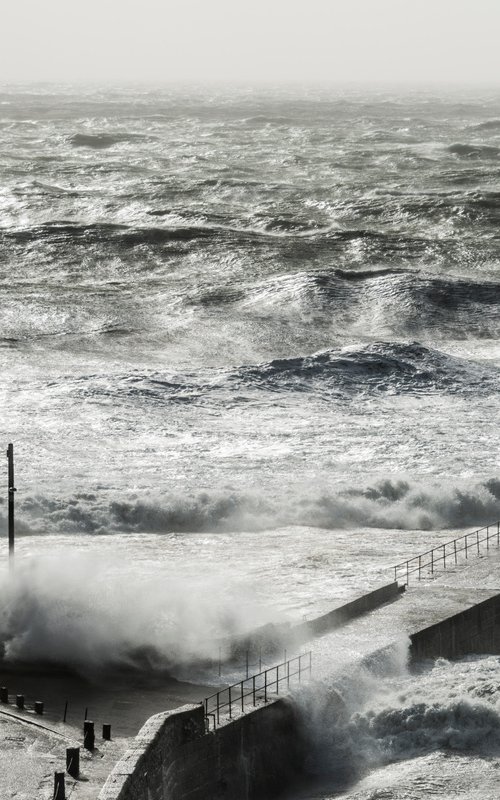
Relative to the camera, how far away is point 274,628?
25.4 metres

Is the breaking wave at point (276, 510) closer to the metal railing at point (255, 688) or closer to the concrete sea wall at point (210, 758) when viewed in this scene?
the metal railing at point (255, 688)

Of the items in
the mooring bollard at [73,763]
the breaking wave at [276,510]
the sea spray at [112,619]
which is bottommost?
the breaking wave at [276,510]

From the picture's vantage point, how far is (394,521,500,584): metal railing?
30766 mm

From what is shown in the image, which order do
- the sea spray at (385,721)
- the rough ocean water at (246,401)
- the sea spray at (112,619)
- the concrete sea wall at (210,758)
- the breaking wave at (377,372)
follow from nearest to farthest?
the concrete sea wall at (210,758) < the sea spray at (385,721) < the sea spray at (112,619) < the rough ocean water at (246,401) < the breaking wave at (377,372)

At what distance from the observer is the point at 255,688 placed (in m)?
23.0

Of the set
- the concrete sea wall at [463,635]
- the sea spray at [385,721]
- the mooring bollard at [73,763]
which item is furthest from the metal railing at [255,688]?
the concrete sea wall at [463,635]

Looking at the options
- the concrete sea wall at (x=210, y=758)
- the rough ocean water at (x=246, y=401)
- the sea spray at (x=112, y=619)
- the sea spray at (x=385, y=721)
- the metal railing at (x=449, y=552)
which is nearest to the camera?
the concrete sea wall at (x=210, y=758)

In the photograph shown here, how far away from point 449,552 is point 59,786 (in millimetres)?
16008

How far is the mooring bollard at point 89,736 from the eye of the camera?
20.5 m

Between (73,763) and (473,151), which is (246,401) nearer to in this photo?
(73,763)

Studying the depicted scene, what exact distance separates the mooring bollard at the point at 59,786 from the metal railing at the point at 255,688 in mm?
3086

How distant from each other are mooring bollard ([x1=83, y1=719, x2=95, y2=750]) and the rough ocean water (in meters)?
3.87

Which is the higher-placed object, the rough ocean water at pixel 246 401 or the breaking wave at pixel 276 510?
the rough ocean water at pixel 246 401

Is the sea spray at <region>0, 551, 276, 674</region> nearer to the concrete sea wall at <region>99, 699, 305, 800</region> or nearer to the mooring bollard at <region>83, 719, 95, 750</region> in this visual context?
the concrete sea wall at <region>99, 699, 305, 800</region>
